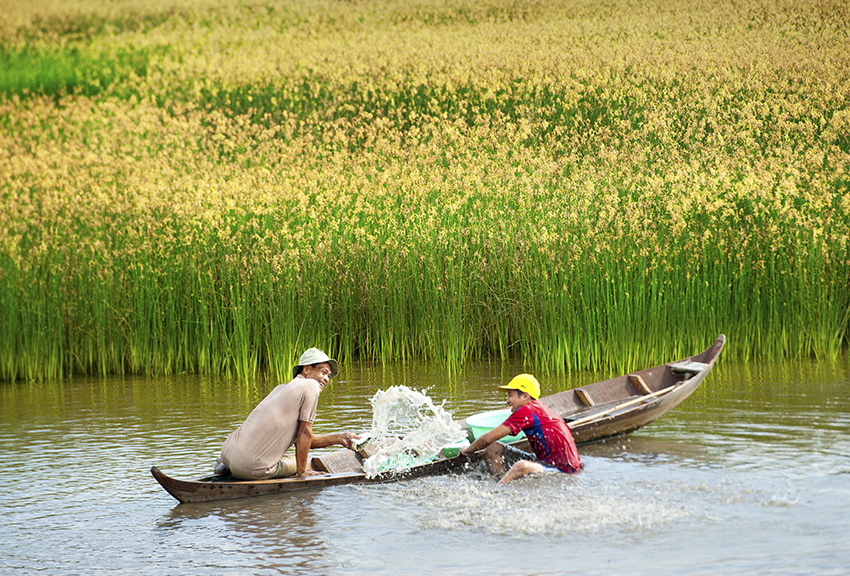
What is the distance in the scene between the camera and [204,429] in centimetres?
911

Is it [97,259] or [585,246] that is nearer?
[585,246]

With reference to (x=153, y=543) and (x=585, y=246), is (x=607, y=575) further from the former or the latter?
(x=585, y=246)

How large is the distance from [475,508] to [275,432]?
1432 millimetres

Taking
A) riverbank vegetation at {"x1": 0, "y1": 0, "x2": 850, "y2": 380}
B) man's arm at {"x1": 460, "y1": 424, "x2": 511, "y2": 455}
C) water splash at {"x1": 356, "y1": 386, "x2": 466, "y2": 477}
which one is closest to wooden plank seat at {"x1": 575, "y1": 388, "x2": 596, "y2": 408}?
water splash at {"x1": 356, "y1": 386, "x2": 466, "y2": 477}

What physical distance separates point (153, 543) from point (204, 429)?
305 cm

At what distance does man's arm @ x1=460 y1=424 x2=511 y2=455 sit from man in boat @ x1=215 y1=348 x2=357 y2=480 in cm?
110

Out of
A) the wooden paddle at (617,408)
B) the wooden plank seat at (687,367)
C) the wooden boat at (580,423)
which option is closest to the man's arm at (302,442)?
the wooden boat at (580,423)

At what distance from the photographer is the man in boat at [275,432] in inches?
270

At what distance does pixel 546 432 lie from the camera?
22.9 ft

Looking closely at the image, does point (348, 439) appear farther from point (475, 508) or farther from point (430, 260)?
point (430, 260)

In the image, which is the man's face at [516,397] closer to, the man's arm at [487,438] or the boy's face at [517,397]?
the boy's face at [517,397]

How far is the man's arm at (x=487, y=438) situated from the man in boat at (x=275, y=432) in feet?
3.61

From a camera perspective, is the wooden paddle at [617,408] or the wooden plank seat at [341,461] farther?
the wooden paddle at [617,408]

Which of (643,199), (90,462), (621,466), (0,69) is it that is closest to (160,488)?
(90,462)
